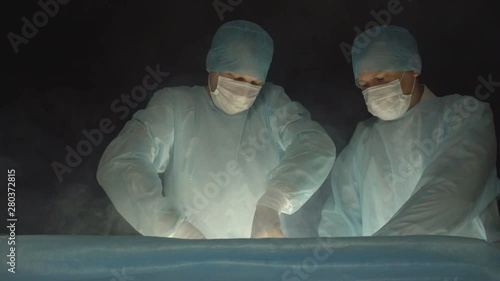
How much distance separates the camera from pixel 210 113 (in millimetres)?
2992

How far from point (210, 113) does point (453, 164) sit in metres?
0.97

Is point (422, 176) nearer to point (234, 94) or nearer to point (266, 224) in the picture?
point (266, 224)

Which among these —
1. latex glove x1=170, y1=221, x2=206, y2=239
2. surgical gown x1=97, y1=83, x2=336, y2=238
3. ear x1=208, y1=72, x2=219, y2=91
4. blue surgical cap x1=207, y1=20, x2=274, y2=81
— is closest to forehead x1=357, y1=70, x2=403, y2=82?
surgical gown x1=97, y1=83, x2=336, y2=238

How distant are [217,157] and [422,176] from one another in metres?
0.79

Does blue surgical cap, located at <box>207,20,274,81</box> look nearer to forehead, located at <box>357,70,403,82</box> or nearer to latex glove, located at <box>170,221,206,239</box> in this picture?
forehead, located at <box>357,70,403,82</box>

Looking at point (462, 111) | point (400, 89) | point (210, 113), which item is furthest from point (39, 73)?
point (462, 111)

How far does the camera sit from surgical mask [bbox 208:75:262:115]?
9.39 ft

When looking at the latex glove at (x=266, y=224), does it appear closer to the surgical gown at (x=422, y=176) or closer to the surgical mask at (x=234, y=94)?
the surgical gown at (x=422, y=176)

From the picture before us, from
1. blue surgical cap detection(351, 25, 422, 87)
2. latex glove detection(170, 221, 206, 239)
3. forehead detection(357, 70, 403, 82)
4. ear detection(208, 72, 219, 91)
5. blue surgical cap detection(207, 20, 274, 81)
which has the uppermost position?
blue surgical cap detection(207, 20, 274, 81)

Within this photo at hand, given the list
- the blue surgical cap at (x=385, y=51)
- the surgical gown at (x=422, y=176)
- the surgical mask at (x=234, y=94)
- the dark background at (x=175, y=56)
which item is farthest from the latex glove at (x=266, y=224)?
the dark background at (x=175, y=56)

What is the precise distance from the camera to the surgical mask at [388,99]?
285cm

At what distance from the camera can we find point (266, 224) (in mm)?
2613

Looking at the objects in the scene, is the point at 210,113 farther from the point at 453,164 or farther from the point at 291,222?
the point at 453,164

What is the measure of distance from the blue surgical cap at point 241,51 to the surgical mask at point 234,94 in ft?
0.14
